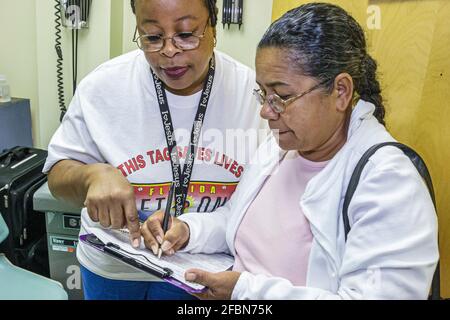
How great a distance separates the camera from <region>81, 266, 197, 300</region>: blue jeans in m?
1.16

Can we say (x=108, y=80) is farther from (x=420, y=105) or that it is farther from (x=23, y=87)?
(x=23, y=87)

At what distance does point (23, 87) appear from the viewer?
2461mm

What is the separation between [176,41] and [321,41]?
1.25ft

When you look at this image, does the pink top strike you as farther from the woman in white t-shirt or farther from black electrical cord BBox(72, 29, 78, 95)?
black electrical cord BBox(72, 29, 78, 95)

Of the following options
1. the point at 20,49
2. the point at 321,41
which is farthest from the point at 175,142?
the point at 20,49

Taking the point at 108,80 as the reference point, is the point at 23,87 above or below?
below

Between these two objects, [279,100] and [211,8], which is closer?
[279,100]

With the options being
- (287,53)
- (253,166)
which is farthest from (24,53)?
(287,53)

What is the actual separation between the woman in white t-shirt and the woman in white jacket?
146mm

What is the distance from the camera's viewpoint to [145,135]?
1.11m

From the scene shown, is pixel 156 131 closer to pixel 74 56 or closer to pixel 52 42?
pixel 74 56

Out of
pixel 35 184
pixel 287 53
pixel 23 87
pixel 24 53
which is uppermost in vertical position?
pixel 287 53

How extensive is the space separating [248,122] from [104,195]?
470 mm

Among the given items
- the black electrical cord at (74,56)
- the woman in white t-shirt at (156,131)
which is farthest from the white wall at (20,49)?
the woman in white t-shirt at (156,131)
